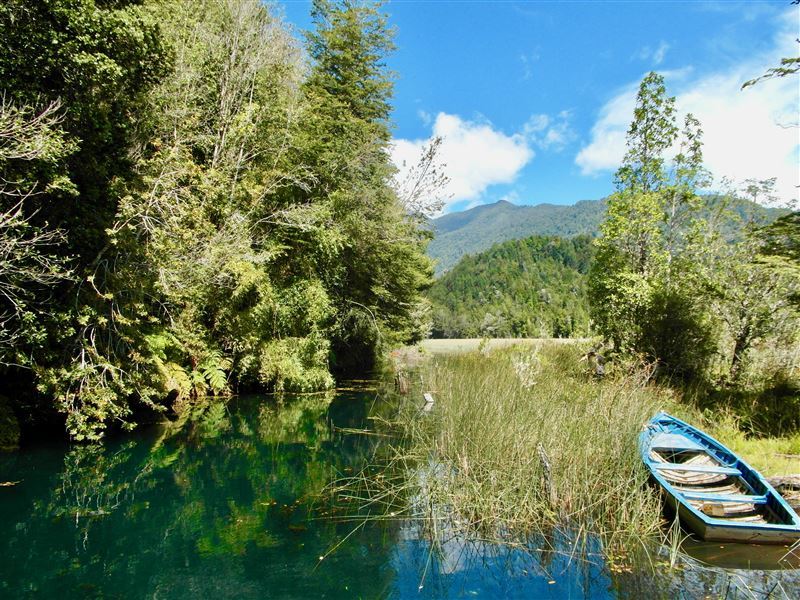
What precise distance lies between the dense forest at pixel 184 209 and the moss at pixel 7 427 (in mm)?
35

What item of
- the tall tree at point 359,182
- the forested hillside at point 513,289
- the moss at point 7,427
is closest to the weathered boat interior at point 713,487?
the moss at point 7,427

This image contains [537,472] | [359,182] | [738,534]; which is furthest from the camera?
[359,182]

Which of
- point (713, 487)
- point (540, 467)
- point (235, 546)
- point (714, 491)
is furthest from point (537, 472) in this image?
point (235, 546)

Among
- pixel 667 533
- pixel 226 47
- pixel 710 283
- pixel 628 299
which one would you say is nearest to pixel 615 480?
pixel 667 533

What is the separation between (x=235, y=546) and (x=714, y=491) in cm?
545

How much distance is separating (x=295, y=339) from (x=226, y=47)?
332 inches

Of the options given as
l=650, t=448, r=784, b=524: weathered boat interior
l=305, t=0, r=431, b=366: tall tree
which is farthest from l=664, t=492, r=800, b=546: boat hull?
l=305, t=0, r=431, b=366: tall tree

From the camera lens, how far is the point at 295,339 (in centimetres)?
1458

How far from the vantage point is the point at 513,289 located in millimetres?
84125

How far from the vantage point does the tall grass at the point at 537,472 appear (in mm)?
5152

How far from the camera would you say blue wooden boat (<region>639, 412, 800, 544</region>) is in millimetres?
4734

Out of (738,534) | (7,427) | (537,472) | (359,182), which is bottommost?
(738,534)

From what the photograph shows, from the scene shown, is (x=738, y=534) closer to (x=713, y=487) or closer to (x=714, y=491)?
(x=714, y=491)

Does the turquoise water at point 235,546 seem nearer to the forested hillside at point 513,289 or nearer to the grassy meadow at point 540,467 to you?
the grassy meadow at point 540,467
